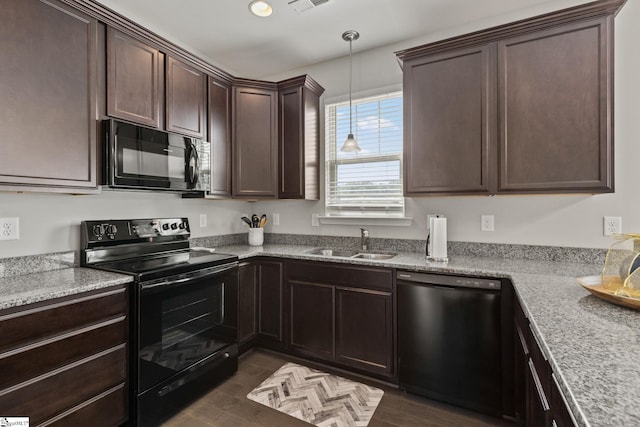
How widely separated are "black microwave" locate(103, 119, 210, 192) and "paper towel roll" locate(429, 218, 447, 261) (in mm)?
1857

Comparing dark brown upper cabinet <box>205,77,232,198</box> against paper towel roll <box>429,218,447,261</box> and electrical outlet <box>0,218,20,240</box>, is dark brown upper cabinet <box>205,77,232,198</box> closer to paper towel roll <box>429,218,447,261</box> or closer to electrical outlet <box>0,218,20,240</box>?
electrical outlet <box>0,218,20,240</box>

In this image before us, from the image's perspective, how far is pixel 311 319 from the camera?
2.58 metres

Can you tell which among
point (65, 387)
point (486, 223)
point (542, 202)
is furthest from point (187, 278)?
point (542, 202)

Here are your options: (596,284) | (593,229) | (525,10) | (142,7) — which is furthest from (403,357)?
(142,7)

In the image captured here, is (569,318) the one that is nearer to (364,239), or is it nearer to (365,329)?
(365,329)

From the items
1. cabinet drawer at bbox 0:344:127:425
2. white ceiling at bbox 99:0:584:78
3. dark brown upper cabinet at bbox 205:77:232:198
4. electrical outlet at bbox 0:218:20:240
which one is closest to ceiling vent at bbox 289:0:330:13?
white ceiling at bbox 99:0:584:78

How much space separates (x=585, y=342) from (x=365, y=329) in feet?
5.16

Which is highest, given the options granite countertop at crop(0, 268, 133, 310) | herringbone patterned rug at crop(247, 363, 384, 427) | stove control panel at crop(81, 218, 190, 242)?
stove control panel at crop(81, 218, 190, 242)

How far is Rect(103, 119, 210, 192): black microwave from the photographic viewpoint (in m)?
1.96

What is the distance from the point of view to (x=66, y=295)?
1.53 meters

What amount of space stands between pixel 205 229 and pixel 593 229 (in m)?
3.15

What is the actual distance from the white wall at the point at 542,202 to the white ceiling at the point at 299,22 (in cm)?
12

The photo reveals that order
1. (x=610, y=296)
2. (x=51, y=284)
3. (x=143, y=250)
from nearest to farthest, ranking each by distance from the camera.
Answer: (x=610, y=296), (x=51, y=284), (x=143, y=250)

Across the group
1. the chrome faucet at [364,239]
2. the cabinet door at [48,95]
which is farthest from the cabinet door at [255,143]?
the cabinet door at [48,95]
